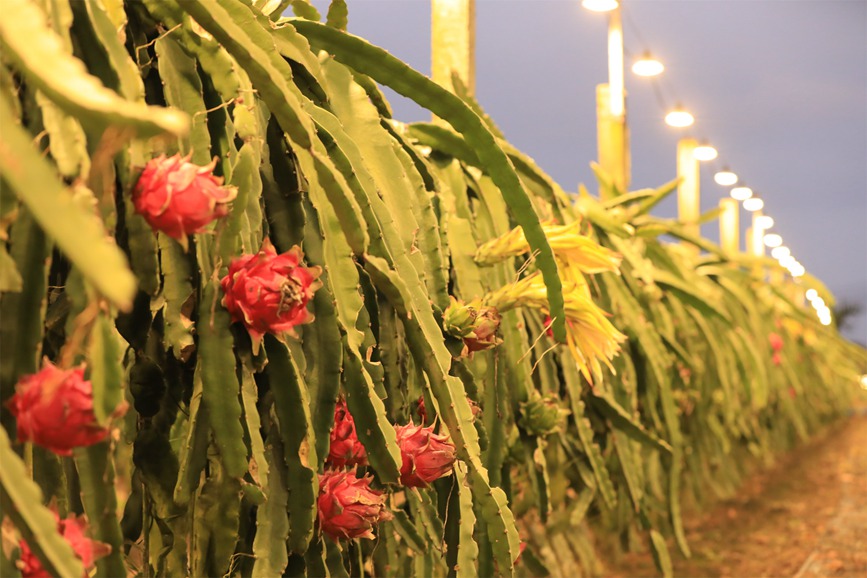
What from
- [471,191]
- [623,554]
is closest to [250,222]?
[471,191]

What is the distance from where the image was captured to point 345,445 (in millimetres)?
963

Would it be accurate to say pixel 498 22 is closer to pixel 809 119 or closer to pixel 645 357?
pixel 809 119

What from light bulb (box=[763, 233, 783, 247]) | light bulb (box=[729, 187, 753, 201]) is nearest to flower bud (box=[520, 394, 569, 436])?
light bulb (box=[729, 187, 753, 201])

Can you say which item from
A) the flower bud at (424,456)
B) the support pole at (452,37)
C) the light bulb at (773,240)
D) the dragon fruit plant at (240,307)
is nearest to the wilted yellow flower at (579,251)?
the dragon fruit plant at (240,307)

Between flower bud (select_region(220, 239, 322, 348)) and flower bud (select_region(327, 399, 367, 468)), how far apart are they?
0.19 m

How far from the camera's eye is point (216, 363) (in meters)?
0.81

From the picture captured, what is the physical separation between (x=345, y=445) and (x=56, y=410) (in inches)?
14.9

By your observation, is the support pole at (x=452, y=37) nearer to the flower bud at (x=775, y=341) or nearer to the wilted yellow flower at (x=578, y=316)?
the wilted yellow flower at (x=578, y=316)

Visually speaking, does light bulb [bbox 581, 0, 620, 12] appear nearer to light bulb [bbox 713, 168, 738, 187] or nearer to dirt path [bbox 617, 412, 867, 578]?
dirt path [bbox 617, 412, 867, 578]

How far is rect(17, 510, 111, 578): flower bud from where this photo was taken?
0.61 m

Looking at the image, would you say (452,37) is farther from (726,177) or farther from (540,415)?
(726,177)

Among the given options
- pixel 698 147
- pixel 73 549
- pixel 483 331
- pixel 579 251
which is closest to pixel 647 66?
pixel 698 147

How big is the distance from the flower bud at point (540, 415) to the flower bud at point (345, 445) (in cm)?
64

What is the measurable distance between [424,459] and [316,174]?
10.7 inches
